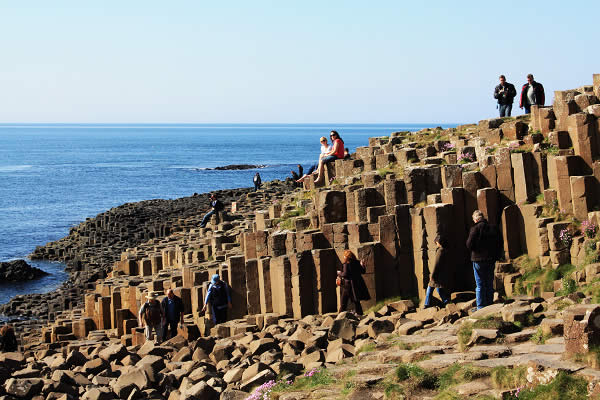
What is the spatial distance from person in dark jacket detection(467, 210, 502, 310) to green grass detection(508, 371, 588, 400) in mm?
6288

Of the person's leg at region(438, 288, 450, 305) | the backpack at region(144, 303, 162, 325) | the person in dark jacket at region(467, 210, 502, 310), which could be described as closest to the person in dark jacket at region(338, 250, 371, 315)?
the person's leg at region(438, 288, 450, 305)

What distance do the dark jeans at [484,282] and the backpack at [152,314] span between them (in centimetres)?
850

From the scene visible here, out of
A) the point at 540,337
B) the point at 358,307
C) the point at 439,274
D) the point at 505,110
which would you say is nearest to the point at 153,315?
the point at 358,307

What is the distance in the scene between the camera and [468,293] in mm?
18938

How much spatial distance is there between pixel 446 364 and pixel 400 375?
27.8 inches

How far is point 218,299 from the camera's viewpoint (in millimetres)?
21891

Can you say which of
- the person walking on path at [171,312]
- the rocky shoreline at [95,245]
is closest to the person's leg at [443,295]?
the person walking on path at [171,312]

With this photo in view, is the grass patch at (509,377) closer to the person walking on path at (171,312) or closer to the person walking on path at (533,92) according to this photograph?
the person walking on path at (171,312)

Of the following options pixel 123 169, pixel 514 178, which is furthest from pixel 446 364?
pixel 123 169

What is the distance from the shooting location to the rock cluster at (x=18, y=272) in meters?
42.7

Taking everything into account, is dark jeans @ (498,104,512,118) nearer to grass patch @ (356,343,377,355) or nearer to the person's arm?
the person's arm

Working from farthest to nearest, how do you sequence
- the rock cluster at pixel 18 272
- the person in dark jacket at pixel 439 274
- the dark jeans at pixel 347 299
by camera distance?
the rock cluster at pixel 18 272, the dark jeans at pixel 347 299, the person in dark jacket at pixel 439 274

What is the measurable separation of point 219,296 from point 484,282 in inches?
302

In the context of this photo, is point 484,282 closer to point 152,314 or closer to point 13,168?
point 152,314
